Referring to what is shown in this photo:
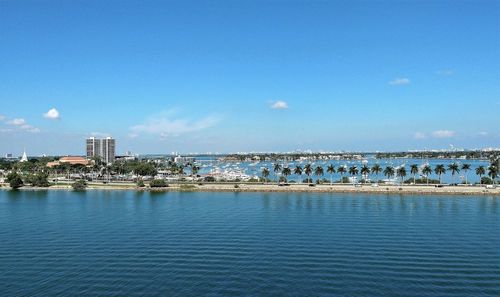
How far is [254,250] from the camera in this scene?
31.0 meters

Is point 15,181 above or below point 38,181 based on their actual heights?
above

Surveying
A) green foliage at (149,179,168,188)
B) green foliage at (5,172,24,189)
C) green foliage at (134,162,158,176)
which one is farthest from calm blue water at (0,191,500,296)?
green foliage at (134,162,158,176)

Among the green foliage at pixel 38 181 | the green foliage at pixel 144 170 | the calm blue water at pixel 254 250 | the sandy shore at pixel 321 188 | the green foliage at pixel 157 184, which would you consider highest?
the green foliage at pixel 144 170

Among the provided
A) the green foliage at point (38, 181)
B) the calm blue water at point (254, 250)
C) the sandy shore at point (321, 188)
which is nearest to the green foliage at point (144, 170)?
the sandy shore at point (321, 188)

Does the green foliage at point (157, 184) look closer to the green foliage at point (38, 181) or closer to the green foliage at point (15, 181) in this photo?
the green foliage at point (38, 181)

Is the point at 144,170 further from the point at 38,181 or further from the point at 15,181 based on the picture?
the point at 15,181

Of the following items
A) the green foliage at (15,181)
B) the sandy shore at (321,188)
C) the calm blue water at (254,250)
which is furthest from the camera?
the green foliage at (15,181)

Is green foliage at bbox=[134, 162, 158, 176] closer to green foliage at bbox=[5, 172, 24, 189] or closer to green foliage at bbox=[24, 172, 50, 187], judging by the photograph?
green foliage at bbox=[24, 172, 50, 187]

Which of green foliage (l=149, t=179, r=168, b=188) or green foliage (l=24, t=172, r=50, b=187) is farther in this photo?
green foliage (l=24, t=172, r=50, b=187)

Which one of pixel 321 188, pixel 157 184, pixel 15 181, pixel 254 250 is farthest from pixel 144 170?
pixel 254 250

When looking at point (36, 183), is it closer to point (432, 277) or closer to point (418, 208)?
point (418, 208)

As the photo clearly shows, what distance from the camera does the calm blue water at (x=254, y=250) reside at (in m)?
23.7

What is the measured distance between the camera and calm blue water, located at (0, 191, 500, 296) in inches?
932

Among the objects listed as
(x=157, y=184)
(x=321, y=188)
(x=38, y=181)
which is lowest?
(x=321, y=188)
